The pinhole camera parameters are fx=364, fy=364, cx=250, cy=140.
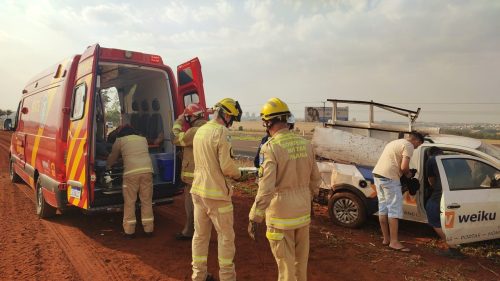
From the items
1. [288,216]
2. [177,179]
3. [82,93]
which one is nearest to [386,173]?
[288,216]

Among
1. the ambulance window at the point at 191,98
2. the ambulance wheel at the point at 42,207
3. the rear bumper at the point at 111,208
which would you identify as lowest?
the ambulance wheel at the point at 42,207

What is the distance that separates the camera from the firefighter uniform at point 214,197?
3.68 m

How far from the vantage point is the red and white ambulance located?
16.4 ft

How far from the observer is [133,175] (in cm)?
525

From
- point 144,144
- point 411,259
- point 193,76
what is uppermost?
point 193,76

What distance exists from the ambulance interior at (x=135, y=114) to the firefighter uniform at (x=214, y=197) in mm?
2141

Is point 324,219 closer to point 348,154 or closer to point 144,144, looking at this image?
point 348,154

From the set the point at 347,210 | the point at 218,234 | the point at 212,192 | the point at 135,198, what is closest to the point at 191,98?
the point at 135,198

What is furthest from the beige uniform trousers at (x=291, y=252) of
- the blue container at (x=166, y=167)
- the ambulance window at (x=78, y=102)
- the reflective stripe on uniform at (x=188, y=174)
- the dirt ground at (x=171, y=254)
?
the ambulance window at (x=78, y=102)

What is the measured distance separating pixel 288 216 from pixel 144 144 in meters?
3.01

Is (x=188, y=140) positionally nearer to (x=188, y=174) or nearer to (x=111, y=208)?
(x=188, y=174)

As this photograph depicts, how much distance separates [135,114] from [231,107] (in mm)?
3813

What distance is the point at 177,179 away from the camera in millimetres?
5926

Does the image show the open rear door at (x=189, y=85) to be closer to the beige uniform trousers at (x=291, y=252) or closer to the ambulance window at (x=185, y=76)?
the ambulance window at (x=185, y=76)
